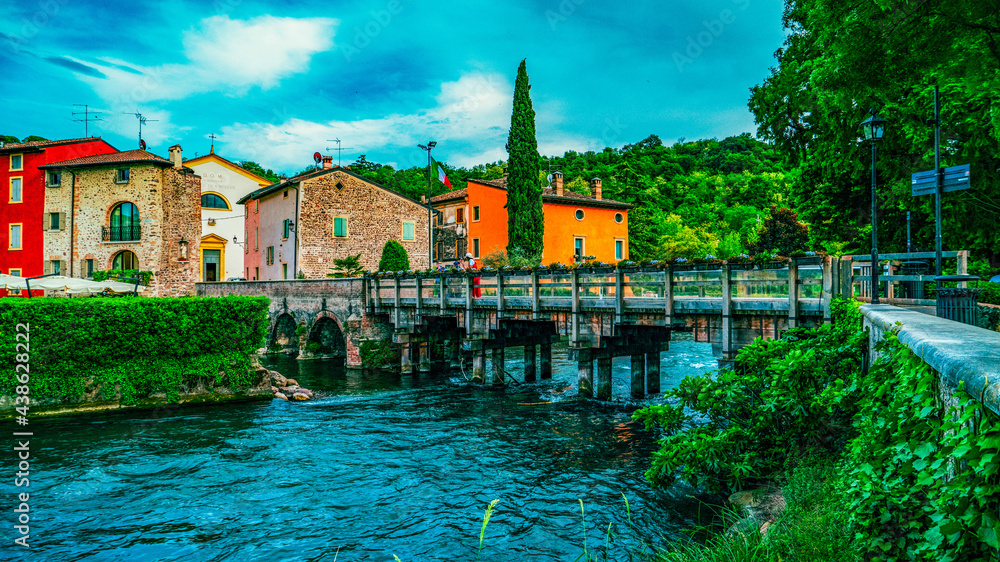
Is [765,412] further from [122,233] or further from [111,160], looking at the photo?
[111,160]

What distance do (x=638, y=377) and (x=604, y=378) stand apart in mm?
998

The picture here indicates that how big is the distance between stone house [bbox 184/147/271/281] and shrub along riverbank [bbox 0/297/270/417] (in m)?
30.8

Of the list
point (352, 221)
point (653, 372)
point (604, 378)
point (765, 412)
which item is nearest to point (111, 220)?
point (352, 221)

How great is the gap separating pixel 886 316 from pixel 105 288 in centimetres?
2636

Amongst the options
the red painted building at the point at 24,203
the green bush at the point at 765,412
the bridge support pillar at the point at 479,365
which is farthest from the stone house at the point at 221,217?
the green bush at the point at 765,412

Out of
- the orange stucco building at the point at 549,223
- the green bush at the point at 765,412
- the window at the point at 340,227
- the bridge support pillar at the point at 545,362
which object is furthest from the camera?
the orange stucco building at the point at 549,223

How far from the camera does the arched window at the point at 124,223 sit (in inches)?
1305

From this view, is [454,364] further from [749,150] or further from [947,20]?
[749,150]

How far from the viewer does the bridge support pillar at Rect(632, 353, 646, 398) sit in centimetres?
1633

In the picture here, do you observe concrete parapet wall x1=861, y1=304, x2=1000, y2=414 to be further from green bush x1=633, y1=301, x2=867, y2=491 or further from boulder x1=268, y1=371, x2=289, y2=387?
boulder x1=268, y1=371, x2=289, y2=387

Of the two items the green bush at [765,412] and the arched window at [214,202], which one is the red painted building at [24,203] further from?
the green bush at [765,412]

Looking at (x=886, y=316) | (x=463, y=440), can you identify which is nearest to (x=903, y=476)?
(x=886, y=316)

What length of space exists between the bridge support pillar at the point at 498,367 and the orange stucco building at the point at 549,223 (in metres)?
17.7

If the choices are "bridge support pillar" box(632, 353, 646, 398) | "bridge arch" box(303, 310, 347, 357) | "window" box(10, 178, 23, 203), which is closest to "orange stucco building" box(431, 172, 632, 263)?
"bridge arch" box(303, 310, 347, 357)
